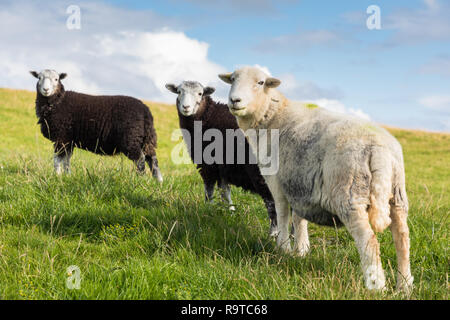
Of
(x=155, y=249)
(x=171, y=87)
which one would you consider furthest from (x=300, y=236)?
(x=171, y=87)

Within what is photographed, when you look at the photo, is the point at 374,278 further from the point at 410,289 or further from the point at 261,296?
the point at 261,296

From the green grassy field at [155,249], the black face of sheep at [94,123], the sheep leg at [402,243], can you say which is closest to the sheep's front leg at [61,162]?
the black face of sheep at [94,123]

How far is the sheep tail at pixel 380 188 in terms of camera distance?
3.20 metres

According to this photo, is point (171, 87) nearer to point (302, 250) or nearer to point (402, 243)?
point (302, 250)

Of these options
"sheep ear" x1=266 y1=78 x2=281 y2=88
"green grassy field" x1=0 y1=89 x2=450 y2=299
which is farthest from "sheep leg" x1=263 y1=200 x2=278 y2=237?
"sheep ear" x1=266 y1=78 x2=281 y2=88

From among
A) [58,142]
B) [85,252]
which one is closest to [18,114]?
[58,142]

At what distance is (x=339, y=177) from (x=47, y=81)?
7438 millimetres

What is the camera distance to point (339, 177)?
329cm

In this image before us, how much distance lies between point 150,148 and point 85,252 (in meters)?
5.07

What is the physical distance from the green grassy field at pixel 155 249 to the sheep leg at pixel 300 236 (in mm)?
186

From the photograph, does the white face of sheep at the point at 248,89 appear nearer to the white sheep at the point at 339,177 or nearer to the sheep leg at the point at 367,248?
the white sheep at the point at 339,177

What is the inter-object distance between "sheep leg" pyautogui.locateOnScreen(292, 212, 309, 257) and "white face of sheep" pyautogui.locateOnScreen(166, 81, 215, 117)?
9.65 ft

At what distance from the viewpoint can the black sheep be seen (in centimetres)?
579

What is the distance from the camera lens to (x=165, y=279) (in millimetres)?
3414
